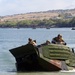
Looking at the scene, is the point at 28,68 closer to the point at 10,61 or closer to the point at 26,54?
the point at 26,54

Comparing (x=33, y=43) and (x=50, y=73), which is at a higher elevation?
(x=33, y=43)

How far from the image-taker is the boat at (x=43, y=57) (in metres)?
26.5

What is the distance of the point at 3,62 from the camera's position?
34688mm

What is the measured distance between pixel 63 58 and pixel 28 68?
2.15m

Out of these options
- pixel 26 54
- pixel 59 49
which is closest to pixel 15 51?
pixel 26 54

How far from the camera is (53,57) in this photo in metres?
27.0

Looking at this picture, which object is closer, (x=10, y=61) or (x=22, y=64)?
(x=22, y=64)

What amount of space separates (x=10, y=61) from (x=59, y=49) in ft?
30.1

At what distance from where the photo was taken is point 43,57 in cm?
2661

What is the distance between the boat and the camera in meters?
26.5

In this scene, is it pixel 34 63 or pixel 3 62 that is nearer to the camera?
pixel 34 63

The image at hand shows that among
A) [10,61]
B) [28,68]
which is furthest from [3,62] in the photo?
[28,68]

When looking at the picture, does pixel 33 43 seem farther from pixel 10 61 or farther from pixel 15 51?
pixel 10 61

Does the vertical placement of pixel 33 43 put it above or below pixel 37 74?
above
